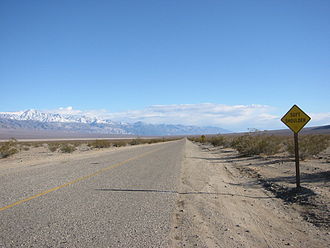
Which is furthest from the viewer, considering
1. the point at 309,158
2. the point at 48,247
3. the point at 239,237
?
the point at 309,158

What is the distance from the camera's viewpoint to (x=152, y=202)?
25.6 ft

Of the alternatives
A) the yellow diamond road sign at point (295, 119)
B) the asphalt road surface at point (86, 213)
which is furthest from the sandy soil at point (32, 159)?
the yellow diamond road sign at point (295, 119)

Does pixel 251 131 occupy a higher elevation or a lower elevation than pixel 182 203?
higher

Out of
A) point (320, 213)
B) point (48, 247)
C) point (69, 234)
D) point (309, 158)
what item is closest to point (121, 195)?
point (69, 234)

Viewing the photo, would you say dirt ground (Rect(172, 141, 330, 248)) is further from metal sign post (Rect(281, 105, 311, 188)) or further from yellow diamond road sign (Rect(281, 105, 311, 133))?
yellow diamond road sign (Rect(281, 105, 311, 133))

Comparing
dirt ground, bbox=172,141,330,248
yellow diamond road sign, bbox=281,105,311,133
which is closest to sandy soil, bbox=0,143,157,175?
dirt ground, bbox=172,141,330,248

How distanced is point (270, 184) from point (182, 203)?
5.06 meters

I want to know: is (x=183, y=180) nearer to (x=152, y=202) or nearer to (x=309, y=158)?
(x=152, y=202)

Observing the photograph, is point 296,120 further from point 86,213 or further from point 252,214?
point 86,213

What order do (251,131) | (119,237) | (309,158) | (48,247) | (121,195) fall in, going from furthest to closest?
(251,131) → (309,158) → (121,195) → (119,237) → (48,247)

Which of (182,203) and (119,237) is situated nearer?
(119,237)

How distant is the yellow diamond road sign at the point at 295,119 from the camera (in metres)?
9.77

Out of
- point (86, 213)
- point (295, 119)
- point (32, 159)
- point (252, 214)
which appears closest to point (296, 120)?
point (295, 119)

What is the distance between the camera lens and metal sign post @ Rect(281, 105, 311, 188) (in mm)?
9781
